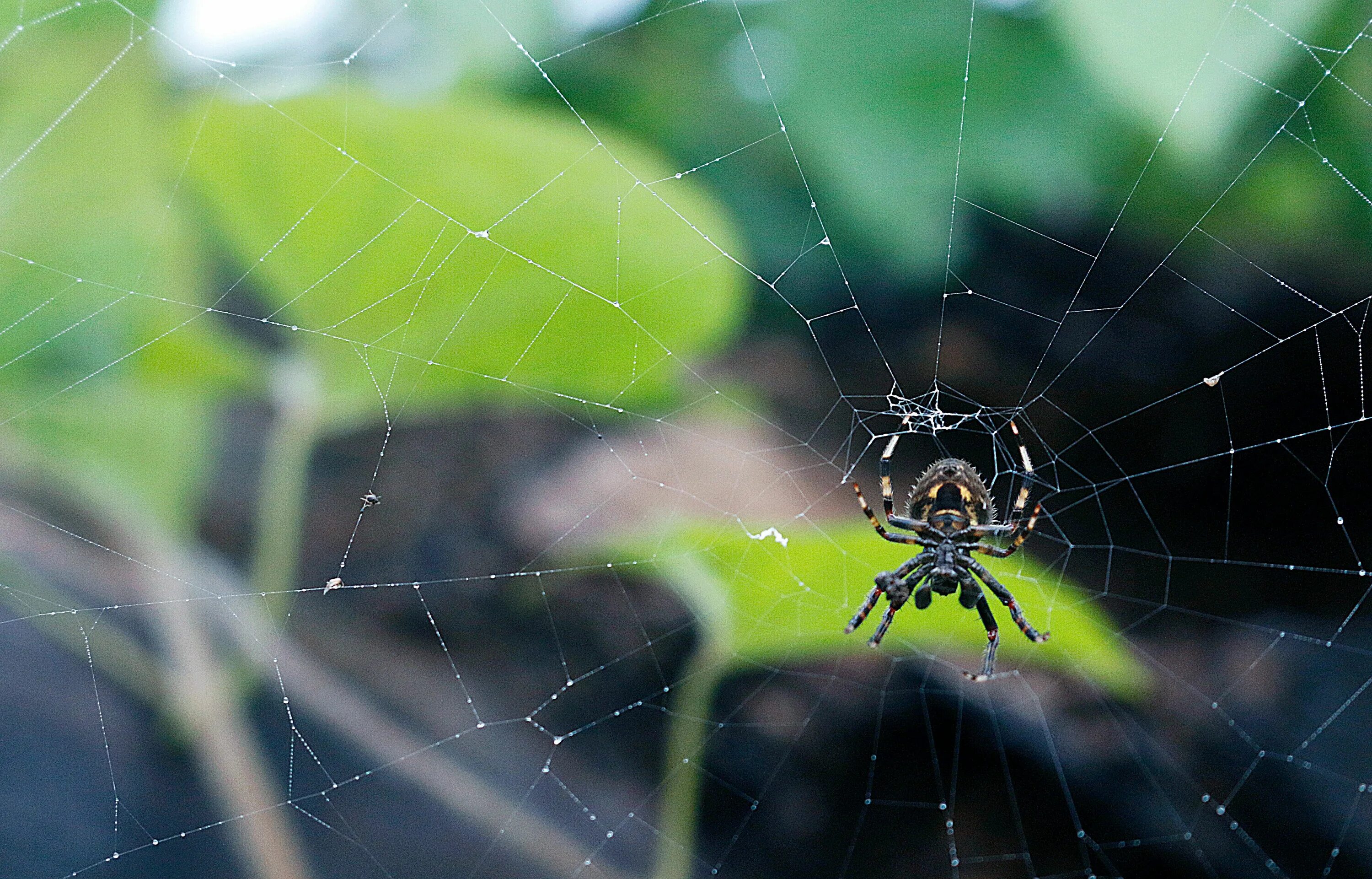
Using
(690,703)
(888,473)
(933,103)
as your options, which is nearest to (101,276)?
(690,703)

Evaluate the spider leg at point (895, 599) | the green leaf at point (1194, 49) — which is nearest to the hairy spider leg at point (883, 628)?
the spider leg at point (895, 599)

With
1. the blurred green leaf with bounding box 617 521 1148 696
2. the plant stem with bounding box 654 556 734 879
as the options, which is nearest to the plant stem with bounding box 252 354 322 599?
the blurred green leaf with bounding box 617 521 1148 696

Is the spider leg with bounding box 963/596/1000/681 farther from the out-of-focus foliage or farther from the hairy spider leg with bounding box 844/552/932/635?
the out-of-focus foliage

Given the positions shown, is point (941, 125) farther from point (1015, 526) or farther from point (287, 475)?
point (287, 475)

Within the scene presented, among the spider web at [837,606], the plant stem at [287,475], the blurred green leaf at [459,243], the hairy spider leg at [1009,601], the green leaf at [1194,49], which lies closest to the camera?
the green leaf at [1194,49]

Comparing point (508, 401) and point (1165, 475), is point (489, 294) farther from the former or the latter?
point (1165, 475)

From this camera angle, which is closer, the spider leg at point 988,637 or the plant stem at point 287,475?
the plant stem at point 287,475


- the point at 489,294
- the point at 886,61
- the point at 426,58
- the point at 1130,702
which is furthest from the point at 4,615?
the point at 1130,702

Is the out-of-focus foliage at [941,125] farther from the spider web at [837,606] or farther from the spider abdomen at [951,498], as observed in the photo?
the spider abdomen at [951,498]
